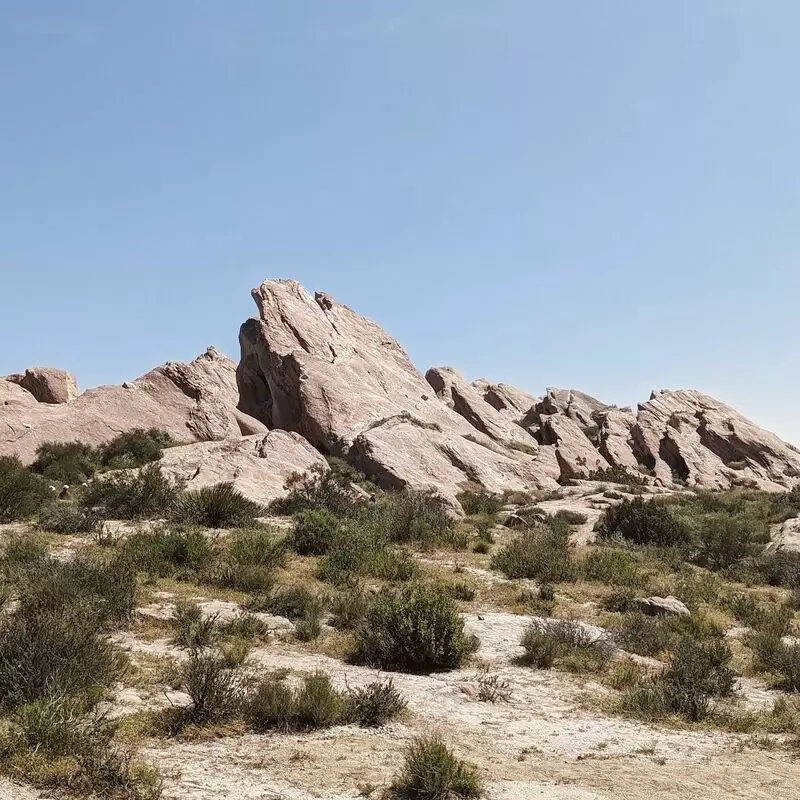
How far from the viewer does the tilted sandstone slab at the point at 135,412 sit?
1105 inches

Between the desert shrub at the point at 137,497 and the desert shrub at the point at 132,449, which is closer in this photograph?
the desert shrub at the point at 137,497

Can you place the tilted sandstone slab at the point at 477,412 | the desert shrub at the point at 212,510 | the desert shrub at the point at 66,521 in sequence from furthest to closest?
the tilted sandstone slab at the point at 477,412
the desert shrub at the point at 212,510
the desert shrub at the point at 66,521

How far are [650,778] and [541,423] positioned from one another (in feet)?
132

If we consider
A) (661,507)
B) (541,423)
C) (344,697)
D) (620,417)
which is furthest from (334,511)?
(620,417)

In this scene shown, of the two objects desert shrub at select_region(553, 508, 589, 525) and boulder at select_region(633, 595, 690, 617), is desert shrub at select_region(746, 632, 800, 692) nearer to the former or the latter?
boulder at select_region(633, 595, 690, 617)

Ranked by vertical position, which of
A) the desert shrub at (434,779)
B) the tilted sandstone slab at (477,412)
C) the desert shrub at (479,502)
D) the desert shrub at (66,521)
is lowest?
the desert shrub at (434,779)

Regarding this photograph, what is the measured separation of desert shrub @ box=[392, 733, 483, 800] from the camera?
15.6 feet

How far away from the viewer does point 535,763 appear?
18.7 feet

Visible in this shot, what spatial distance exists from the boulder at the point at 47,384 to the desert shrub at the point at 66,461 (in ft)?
26.2

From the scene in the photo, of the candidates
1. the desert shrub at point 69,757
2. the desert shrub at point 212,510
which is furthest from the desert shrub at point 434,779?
the desert shrub at point 212,510

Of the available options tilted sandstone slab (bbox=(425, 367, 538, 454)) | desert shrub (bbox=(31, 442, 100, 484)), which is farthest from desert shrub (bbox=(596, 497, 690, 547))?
tilted sandstone slab (bbox=(425, 367, 538, 454))

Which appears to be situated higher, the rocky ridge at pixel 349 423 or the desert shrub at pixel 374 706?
the rocky ridge at pixel 349 423

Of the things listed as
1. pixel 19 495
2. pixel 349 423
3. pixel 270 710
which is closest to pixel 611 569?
pixel 270 710

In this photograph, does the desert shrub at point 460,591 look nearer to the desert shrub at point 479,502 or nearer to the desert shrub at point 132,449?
the desert shrub at point 479,502
